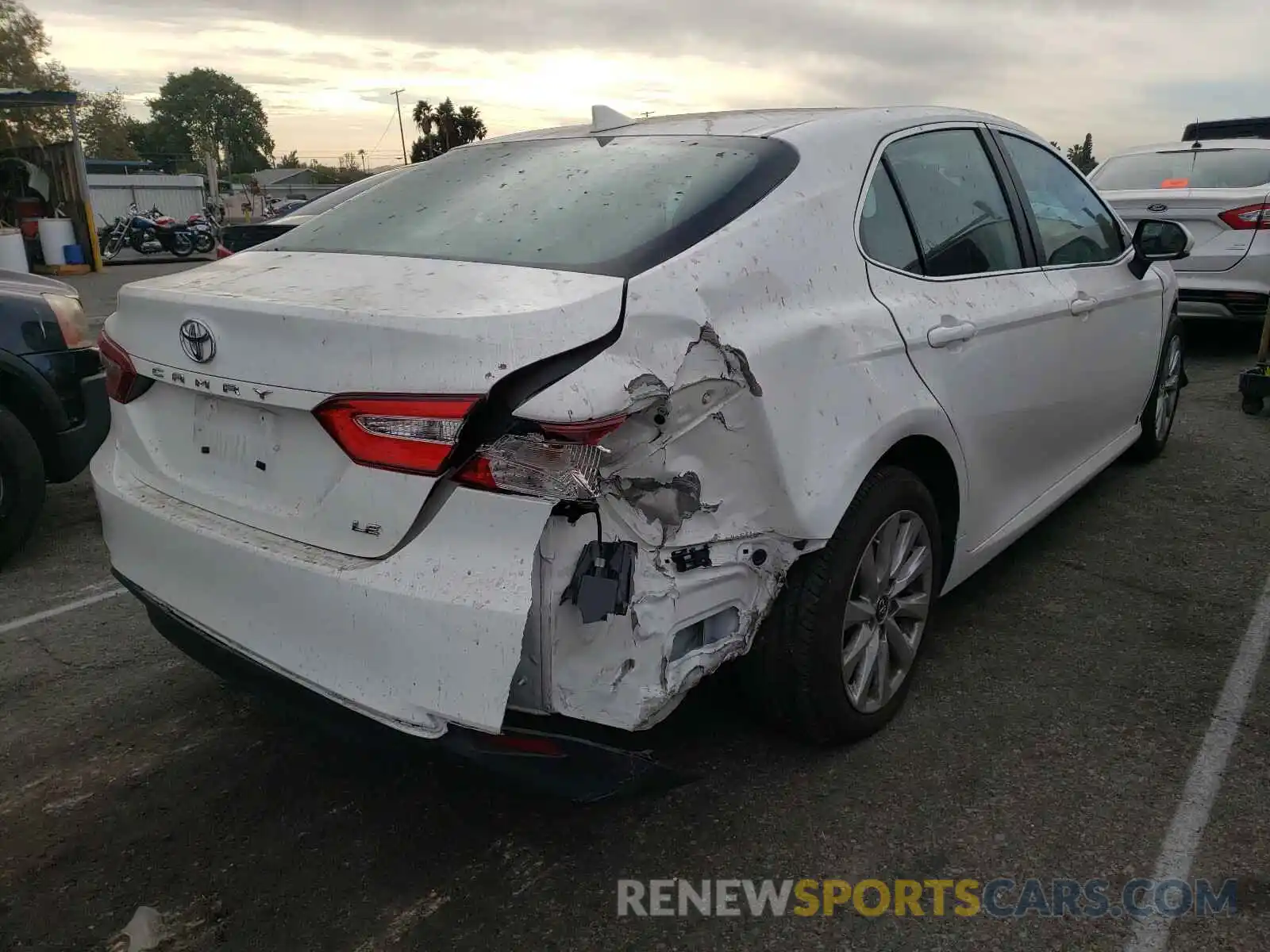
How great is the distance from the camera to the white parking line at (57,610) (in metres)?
3.68

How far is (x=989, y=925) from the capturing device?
2.12 m

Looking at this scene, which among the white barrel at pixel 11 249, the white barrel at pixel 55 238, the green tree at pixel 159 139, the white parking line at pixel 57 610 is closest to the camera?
the white parking line at pixel 57 610

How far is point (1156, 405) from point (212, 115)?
386 ft

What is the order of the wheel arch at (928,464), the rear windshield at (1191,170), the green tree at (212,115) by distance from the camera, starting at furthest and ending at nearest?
1. the green tree at (212,115)
2. the rear windshield at (1191,170)
3. the wheel arch at (928,464)

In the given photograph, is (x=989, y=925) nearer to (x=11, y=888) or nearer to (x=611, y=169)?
(x=611, y=169)

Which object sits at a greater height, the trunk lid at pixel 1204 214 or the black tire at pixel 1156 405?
the trunk lid at pixel 1204 214

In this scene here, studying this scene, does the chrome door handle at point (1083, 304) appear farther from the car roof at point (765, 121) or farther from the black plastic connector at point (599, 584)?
the black plastic connector at point (599, 584)

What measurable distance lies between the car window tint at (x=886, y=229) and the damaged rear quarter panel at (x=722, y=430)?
104 millimetres

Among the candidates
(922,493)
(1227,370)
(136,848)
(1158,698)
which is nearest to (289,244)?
(136,848)

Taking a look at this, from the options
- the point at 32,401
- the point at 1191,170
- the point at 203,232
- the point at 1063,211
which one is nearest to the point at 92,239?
the point at 203,232

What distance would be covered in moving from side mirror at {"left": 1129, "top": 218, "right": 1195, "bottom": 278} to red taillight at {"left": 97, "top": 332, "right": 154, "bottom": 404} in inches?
150

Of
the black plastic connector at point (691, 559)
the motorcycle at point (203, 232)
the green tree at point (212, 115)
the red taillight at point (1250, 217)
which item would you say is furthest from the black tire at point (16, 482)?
the green tree at point (212, 115)

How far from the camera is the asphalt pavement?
7.02ft

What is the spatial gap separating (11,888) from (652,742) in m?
1.56
